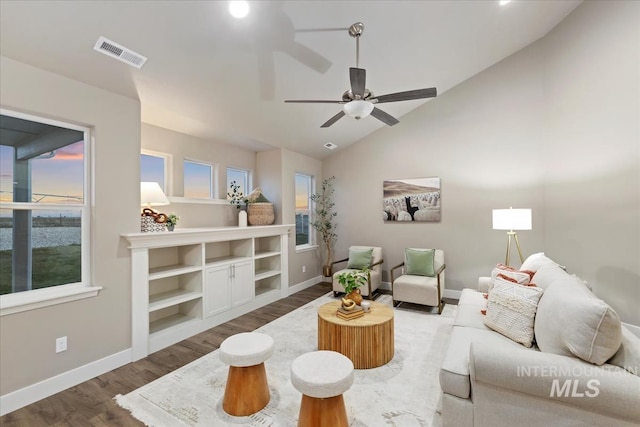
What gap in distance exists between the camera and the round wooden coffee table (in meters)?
2.65

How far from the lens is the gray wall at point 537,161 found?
9.80 feet

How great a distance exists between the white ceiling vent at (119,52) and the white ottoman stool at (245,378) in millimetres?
2587

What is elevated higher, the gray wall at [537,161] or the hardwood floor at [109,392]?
the gray wall at [537,161]

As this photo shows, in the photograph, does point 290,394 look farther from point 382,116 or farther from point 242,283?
point 382,116

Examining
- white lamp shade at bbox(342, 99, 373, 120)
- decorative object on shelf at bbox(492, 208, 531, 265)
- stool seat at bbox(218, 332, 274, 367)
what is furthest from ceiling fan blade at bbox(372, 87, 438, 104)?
stool seat at bbox(218, 332, 274, 367)

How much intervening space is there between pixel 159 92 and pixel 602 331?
405cm

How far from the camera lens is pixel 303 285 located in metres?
5.62

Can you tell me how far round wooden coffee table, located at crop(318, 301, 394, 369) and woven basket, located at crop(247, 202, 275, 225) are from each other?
238 centimetres

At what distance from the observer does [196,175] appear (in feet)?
14.7

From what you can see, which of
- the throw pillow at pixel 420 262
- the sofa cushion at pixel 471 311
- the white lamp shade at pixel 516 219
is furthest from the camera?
the throw pillow at pixel 420 262

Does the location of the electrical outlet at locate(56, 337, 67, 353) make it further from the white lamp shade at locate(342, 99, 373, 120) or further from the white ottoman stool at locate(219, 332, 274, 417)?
the white lamp shade at locate(342, 99, 373, 120)

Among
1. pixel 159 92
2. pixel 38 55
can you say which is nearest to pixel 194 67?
pixel 159 92

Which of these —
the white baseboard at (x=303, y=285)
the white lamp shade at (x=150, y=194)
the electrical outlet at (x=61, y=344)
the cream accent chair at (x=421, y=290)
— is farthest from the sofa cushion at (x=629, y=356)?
the white baseboard at (x=303, y=285)

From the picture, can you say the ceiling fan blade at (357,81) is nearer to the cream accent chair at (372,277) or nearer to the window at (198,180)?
the cream accent chair at (372,277)
